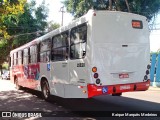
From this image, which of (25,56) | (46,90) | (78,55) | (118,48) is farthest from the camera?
(25,56)

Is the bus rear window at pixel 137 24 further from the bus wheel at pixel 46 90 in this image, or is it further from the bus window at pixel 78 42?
the bus wheel at pixel 46 90

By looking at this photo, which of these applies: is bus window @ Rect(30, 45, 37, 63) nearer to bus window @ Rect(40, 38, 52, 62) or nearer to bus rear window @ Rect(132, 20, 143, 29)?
bus window @ Rect(40, 38, 52, 62)

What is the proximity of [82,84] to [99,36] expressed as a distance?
162 cm

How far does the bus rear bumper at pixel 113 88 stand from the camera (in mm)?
7617

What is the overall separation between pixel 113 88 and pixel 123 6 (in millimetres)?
16978

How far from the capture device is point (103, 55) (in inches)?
312

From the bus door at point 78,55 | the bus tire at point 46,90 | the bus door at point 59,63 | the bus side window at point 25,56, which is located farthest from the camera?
the bus side window at point 25,56

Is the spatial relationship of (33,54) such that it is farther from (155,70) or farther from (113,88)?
(155,70)

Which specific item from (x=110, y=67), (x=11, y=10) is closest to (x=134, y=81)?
(x=110, y=67)

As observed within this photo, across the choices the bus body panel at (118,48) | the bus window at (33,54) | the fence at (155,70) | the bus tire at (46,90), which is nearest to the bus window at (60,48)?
the bus tire at (46,90)

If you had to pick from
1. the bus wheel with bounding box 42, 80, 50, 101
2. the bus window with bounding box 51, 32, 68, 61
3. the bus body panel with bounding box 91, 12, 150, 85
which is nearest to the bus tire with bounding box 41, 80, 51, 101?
the bus wheel with bounding box 42, 80, 50, 101

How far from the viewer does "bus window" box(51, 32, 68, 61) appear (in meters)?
9.42

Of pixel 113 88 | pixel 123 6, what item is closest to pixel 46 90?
pixel 113 88

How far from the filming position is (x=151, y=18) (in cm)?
2334
